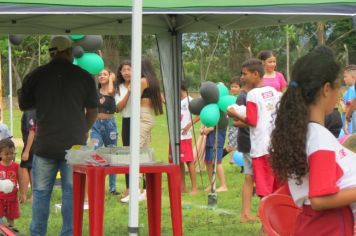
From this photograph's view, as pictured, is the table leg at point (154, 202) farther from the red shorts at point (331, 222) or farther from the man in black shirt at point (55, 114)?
the red shorts at point (331, 222)

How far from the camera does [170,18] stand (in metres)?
7.03

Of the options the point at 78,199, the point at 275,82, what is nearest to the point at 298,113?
the point at 78,199

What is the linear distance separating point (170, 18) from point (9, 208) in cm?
227

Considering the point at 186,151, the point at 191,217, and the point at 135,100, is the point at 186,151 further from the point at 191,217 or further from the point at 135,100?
the point at 135,100

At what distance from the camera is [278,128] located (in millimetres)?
3004

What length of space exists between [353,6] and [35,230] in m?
2.97

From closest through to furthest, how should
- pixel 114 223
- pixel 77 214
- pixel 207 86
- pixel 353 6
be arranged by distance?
pixel 353 6, pixel 77 214, pixel 114 223, pixel 207 86

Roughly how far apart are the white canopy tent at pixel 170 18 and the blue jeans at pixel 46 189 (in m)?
1.15

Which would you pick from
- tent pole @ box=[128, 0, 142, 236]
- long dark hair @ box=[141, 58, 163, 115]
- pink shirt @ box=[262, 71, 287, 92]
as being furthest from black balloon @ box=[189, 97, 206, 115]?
tent pole @ box=[128, 0, 142, 236]

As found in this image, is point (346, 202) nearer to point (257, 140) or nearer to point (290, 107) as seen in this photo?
point (290, 107)

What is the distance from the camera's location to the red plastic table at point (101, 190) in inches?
199

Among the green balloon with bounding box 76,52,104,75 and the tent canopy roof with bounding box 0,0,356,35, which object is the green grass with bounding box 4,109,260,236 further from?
the tent canopy roof with bounding box 0,0,356,35

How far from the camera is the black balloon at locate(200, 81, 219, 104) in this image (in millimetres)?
8164

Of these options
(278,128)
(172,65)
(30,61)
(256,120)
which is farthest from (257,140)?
(30,61)
